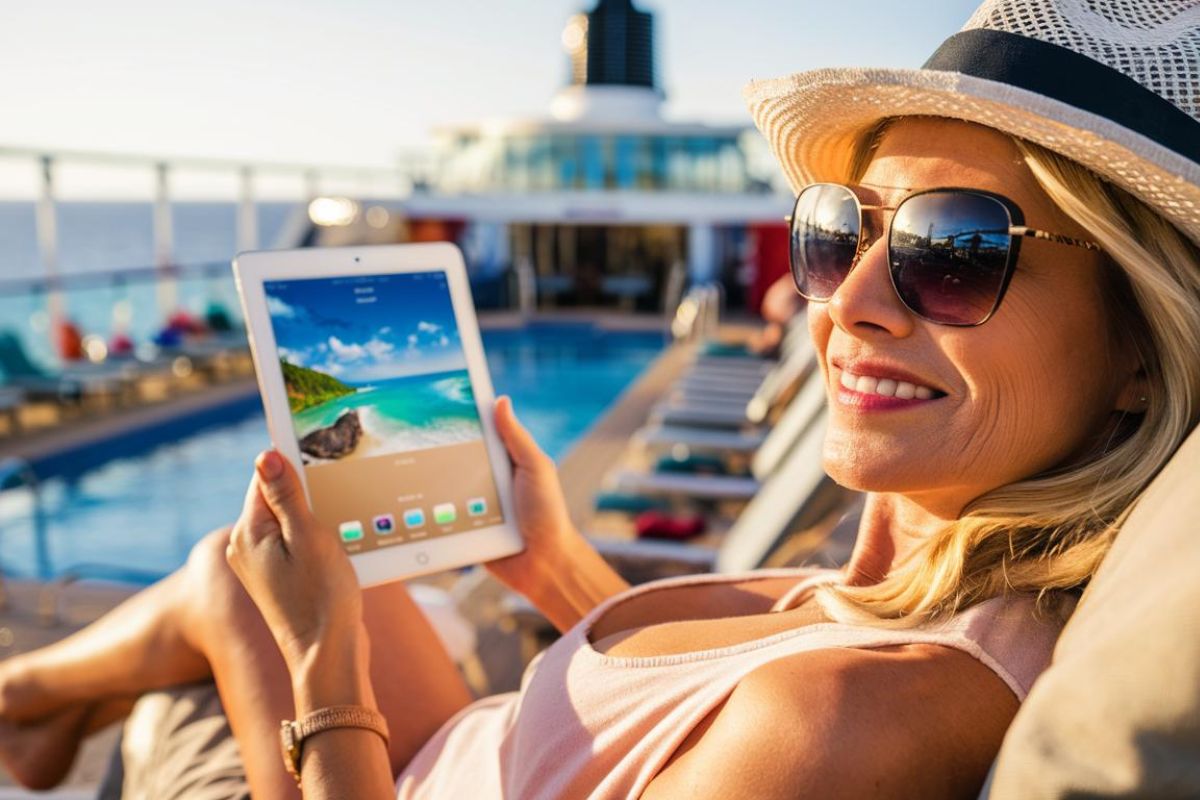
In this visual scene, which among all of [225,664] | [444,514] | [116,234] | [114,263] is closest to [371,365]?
[444,514]

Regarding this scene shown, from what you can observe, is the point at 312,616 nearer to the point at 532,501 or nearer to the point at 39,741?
the point at 532,501

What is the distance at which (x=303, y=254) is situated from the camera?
148 centimetres

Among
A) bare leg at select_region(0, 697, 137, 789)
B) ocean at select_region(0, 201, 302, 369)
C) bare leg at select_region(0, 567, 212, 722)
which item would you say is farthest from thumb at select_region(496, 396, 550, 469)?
ocean at select_region(0, 201, 302, 369)

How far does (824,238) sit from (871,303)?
14 cm

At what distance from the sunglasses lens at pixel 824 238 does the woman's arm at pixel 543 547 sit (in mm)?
518

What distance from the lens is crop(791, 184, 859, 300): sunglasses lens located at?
1124 millimetres

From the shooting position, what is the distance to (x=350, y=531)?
1.42 meters

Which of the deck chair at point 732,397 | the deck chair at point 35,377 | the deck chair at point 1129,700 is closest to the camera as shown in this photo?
the deck chair at point 1129,700

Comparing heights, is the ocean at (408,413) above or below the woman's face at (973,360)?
below

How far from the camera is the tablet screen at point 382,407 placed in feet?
4.68

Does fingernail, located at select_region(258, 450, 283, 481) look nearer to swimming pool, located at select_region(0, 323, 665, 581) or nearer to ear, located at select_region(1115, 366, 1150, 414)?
ear, located at select_region(1115, 366, 1150, 414)

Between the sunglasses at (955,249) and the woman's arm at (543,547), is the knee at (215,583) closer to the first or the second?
the woman's arm at (543,547)

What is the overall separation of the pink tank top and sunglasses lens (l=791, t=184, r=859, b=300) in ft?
1.24

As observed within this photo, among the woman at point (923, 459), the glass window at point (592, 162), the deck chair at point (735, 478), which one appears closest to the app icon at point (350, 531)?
the woman at point (923, 459)
